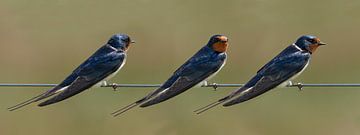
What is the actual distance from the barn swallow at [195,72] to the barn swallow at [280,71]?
27 centimetres

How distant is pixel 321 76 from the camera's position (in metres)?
16.7

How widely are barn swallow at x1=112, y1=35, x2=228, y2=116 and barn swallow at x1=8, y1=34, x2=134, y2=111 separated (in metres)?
0.34

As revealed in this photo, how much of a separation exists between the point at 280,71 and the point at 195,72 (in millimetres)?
593

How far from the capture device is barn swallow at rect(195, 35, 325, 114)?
26.6 ft

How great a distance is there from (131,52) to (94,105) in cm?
297

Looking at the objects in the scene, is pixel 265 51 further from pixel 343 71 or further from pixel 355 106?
pixel 355 106

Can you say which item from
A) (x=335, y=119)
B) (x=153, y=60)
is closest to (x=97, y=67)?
(x=335, y=119)

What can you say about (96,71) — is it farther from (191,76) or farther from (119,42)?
(191,76)

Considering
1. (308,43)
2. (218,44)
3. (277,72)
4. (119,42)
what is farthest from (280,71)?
(119,42)

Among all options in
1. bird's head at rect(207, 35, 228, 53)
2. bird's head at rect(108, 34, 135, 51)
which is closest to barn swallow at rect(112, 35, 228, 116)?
bird's head at rect(207, 35, 228, 53)

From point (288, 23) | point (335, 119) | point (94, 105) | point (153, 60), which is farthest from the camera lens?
point (288, 23)

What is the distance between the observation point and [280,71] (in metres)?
8.33

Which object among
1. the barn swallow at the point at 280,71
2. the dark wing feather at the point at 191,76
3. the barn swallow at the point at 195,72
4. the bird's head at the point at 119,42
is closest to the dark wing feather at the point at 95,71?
the bird's head at the point at 119,42

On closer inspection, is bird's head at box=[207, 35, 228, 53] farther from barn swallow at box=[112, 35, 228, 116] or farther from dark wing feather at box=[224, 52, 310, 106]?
dark wing feather at box=[224, 52, 310, 106]
